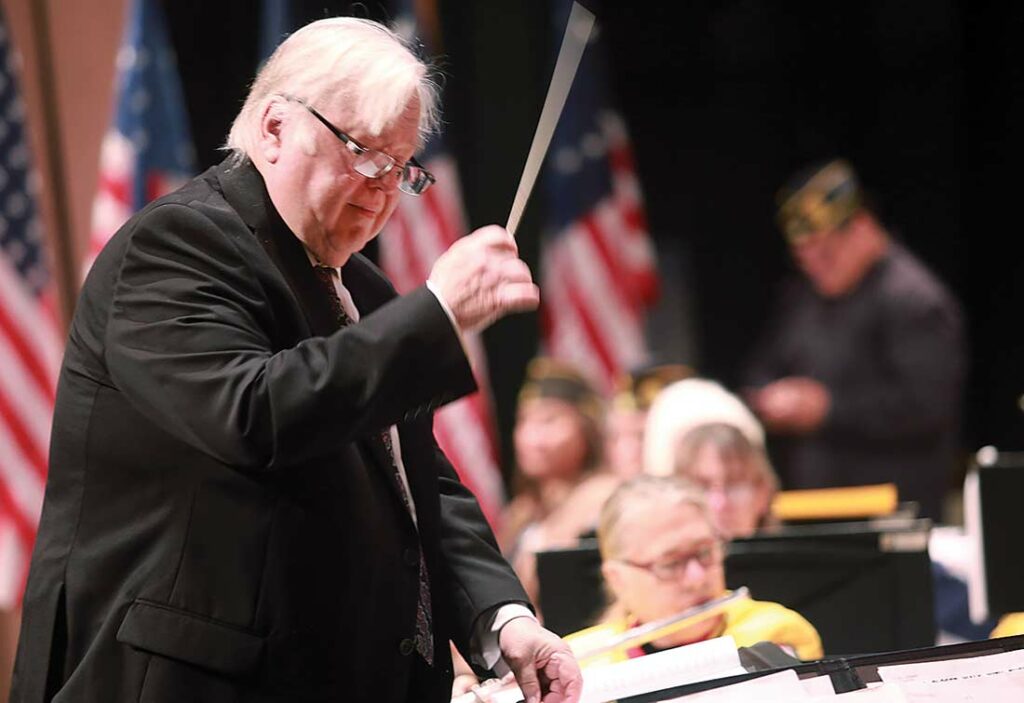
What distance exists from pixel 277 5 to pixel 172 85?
0.54 meters

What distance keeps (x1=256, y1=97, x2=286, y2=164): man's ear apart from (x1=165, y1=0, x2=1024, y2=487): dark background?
6702mm

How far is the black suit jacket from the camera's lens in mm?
1553

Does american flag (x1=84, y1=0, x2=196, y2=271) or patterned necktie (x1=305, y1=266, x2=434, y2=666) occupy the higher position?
american flag (x1=84, y1=0, x2=196, y2=271)

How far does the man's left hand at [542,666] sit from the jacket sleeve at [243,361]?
0.42 meters

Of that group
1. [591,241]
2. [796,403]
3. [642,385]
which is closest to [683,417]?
[642,385]

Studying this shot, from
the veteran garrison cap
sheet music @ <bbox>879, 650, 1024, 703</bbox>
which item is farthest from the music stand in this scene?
the veteran garrison cap

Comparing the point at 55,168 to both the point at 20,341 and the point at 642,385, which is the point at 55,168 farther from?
the point at 642,385

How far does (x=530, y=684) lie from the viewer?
1831 mm

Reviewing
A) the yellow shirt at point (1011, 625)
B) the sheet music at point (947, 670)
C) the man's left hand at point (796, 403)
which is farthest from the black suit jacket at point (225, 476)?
the man's left hand at point (796, 403)

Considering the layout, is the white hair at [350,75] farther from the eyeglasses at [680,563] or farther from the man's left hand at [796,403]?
the man's left hand at [796,403]

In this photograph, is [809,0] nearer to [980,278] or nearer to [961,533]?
[980,278]

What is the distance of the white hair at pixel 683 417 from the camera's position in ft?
14.5

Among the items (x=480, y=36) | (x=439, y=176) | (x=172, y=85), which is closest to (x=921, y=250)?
(x=480, y=36)

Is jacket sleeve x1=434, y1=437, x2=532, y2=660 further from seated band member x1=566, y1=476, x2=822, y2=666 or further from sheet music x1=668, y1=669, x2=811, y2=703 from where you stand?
seated band member x1=566, y1=476, x2=822, y2=666
